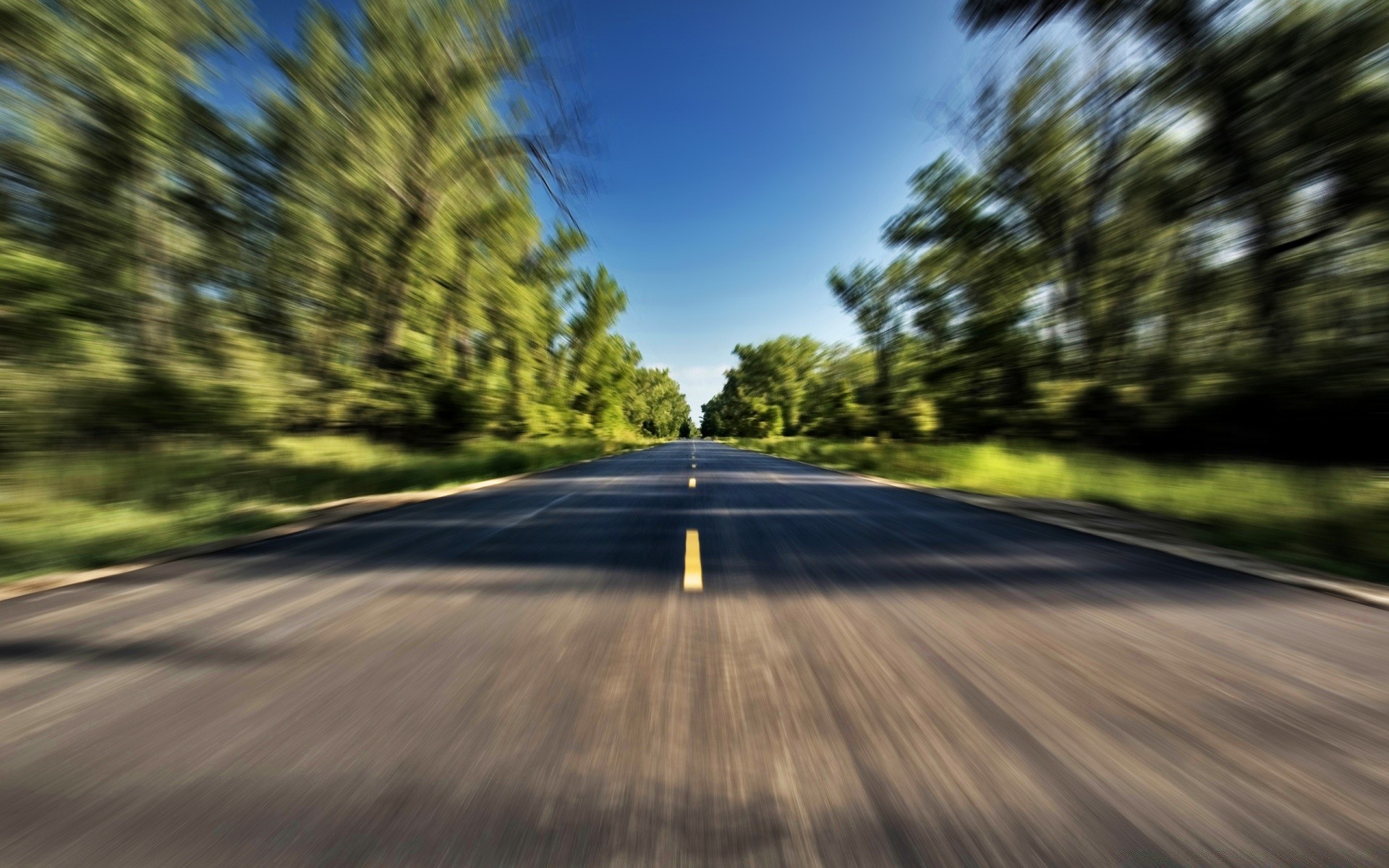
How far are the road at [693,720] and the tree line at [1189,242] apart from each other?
501 cm

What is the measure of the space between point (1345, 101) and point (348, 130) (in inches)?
722

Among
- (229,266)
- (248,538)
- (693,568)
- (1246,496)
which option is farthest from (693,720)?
(229,266)

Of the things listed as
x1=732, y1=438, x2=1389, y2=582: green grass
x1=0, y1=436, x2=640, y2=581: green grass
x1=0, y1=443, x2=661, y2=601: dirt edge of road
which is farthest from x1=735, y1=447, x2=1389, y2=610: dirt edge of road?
x1=0, y1=436, x2=640, y2=581: green grass

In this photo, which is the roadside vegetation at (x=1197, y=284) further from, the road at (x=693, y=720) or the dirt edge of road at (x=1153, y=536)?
the road at (x=693, y=720)

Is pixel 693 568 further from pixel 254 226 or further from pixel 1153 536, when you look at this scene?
pixel 254 226

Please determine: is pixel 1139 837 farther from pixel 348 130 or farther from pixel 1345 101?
pixel 348 130

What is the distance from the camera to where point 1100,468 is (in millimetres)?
11148

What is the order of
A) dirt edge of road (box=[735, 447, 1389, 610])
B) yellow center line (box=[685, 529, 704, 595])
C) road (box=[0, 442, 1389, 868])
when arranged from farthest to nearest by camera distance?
1. dirt edge of road (box=[735, 447, 1389, 610])
2. yellow center line (box=[685, 529, 704, 595])
3. road (box=[0, 442, 1389, 868])

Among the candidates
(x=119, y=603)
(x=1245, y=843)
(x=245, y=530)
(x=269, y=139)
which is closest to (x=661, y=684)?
(x=1245, y=843)

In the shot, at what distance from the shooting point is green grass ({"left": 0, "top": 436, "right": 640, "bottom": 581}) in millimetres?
4887

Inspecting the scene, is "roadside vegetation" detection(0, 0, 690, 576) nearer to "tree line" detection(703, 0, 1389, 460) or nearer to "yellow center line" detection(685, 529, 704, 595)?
"yellow center line" detection(685, 529, 704, 595)

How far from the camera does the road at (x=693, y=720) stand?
1.55m

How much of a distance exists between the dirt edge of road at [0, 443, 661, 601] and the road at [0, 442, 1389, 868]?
16.7 inches

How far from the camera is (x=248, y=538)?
6.14m
